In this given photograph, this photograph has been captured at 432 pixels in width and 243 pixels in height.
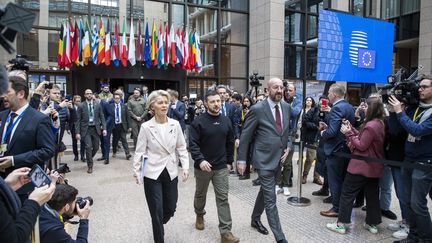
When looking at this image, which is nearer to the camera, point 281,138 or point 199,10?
point 281,138

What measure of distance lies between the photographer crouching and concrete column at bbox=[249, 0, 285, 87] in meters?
10.8

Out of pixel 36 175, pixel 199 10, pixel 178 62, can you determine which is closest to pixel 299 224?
pixel 36 175

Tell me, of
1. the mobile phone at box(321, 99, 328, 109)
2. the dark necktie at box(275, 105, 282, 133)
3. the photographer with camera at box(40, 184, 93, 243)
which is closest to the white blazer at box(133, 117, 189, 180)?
the photographer with camera at box(40, 184, 93, 243)

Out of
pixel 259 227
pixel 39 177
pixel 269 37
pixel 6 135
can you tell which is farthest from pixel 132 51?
pixel 39 177

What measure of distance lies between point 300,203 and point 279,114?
205cm

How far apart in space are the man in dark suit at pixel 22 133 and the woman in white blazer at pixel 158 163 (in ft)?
3.17

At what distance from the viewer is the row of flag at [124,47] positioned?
11469 millimetres

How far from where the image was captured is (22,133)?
2.95m

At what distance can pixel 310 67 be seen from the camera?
16.5 meters

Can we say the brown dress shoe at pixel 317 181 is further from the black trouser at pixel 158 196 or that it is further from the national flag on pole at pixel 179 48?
the national flag on pole at pixel 179 48

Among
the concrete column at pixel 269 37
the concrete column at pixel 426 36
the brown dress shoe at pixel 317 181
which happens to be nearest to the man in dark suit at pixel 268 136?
the brown dress shoe at pixel 317 181

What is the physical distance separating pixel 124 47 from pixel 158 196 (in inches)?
370

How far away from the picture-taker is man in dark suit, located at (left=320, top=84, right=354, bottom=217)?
15.0 feet

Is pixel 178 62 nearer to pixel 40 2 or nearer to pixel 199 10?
pixel 199 10
